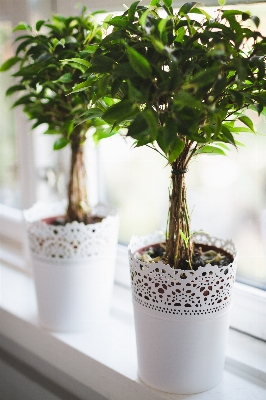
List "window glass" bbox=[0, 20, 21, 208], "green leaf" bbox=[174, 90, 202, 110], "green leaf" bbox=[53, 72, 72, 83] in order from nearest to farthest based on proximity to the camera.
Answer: "green leaf" bbox=[174, 90, 202, 110] → "green leaf" bbox=[53, 72, 72, 83] → "window glass" bbox=[0, 20, 21, 208]

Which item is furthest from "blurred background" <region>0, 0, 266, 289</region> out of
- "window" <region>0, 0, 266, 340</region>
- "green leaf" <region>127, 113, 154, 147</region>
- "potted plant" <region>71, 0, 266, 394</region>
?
"green leaf" <region>127, 113, 154, 147</region>

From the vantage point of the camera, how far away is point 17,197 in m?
1.54

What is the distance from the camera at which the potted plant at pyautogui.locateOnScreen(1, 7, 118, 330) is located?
0.94 meters

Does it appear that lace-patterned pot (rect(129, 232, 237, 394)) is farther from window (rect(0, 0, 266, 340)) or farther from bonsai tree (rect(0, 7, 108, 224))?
bonsai tree (rect(0, 7, 108, 224))

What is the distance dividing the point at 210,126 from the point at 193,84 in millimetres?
69

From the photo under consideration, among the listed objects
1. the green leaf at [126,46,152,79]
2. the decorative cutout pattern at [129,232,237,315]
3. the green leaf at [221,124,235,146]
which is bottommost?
the decorative cutout pattern at [129,232,237,315]

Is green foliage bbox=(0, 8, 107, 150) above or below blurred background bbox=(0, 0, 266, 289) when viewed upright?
above

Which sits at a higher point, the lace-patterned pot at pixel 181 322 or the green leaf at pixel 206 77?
the green leaf at pixel 206 77

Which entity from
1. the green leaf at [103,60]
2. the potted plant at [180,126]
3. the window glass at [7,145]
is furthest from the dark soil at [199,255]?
the window glass at [7,145]

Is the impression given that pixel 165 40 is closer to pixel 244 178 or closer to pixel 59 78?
pixel 59 78

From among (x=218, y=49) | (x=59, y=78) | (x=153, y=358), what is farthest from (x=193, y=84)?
(x=153, y=358)

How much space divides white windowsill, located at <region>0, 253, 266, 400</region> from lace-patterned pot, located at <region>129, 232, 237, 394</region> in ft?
0.14

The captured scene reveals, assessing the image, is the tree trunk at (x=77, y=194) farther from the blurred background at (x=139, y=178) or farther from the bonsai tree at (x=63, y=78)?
the blurred background at (x=139, y=178)

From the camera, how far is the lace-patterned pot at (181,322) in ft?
2.47
